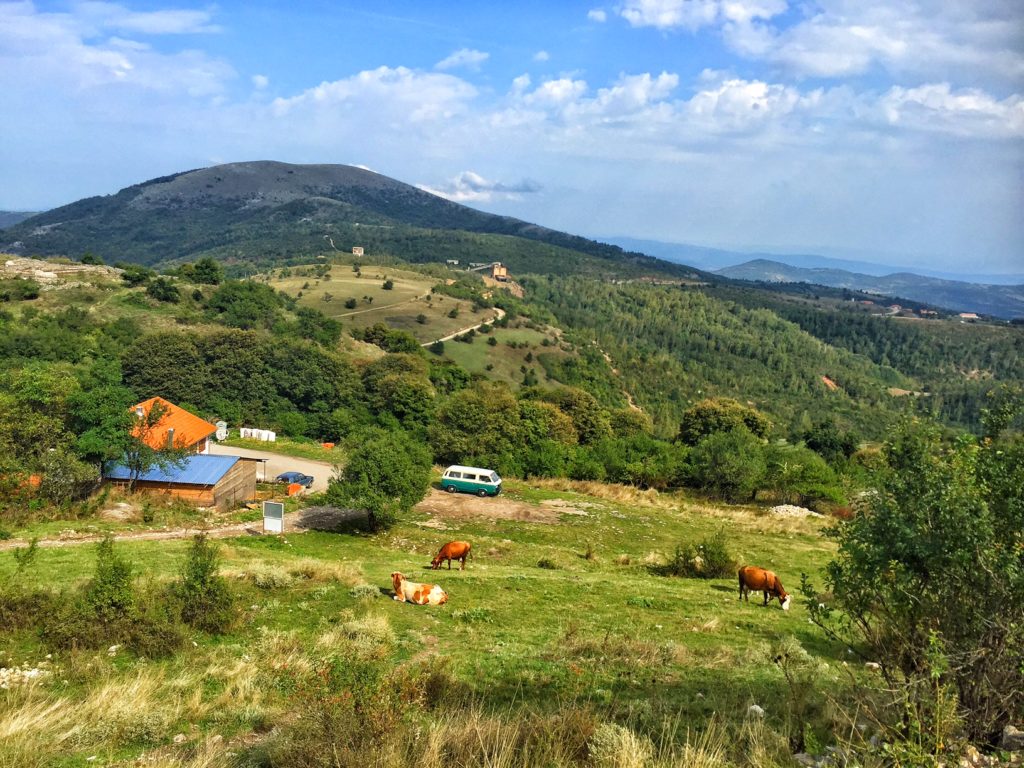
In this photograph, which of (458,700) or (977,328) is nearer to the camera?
(458,700)

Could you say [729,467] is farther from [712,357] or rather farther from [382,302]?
[712,357]

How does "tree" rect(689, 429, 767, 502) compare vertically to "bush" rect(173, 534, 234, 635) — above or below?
below

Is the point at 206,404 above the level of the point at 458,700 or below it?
below

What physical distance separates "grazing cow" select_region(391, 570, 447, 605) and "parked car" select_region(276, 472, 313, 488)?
21.3 meters

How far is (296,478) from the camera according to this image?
35031 mm

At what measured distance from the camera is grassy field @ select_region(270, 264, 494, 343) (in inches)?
4183

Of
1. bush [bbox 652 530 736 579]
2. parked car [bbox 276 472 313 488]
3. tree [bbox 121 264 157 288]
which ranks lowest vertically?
parked car [bbox 276 472 313 488]

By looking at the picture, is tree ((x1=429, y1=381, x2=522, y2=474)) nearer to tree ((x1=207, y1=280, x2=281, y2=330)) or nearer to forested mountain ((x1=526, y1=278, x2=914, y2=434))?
forested mountain ((x1=526, y1=278, x2=914, y2=434))

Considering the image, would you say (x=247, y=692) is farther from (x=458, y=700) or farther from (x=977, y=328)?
(x=977, y=328)

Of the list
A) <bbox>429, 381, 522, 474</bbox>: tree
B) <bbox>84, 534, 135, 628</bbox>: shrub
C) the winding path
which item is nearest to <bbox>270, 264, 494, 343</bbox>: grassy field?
the winding path

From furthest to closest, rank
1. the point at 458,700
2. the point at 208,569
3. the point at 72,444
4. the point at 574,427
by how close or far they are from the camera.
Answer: the point at 574,427
the point at 72,444
the point at 208,569
the point at 458,700

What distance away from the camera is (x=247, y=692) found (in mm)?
8867

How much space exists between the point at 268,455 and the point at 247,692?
122ft

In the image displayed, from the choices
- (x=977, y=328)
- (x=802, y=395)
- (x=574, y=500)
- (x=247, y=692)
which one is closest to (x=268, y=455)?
(x=574, y=500)
